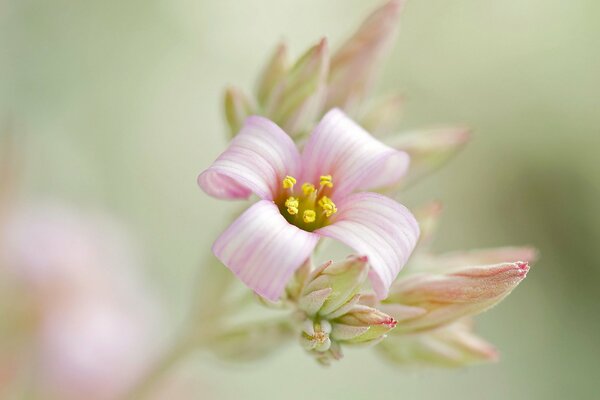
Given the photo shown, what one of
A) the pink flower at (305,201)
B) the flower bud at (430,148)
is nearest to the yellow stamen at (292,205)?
the pink flower at (305,201)

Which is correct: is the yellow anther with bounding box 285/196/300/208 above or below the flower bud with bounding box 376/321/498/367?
above

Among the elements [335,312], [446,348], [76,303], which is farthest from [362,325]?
[76,303]

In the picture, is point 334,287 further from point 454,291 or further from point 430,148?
point 430,148

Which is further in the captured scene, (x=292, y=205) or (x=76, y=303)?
(x=76, y=303)

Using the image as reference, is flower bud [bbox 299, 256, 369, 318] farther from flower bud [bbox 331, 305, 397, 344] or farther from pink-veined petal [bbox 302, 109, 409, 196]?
pink-veined petal [bbox 302, 109, 409, 196]

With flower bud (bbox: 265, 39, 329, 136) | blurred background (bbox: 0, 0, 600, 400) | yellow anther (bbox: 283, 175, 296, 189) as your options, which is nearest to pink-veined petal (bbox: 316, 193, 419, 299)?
yellow anther (bbox: 283, 175, 296, 189)

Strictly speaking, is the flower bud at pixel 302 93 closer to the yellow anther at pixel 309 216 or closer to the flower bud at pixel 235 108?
the flower bud at pixel 235 108

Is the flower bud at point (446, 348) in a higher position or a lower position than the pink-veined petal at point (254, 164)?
lower
